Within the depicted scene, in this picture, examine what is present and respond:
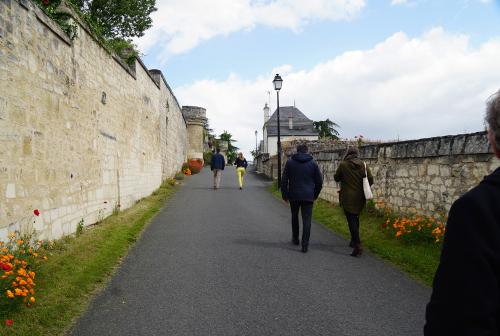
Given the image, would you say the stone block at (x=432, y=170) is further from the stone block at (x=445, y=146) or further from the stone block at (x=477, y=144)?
the stone block at (x=477, y=144)

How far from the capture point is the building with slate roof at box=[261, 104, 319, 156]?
56.2 m

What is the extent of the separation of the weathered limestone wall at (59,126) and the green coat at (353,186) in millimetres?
4983

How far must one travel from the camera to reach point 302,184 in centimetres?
732

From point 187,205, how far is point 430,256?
8132mm

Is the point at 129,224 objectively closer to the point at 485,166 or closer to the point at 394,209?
the point at 394,209

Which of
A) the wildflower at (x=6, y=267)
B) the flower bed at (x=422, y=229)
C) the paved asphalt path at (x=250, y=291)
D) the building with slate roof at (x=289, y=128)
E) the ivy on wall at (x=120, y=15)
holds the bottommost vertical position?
the paved asphalt path at (x=250, y=291)

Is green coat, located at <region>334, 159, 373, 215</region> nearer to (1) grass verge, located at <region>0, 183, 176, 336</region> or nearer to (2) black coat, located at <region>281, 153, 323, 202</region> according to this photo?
(2) black coat, located at <region>281, 153, 323, 202</region>

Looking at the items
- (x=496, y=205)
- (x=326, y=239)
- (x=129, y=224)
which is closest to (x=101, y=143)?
(x=129, y=224)

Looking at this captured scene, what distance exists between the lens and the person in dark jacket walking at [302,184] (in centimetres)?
727

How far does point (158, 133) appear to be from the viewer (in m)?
17.9

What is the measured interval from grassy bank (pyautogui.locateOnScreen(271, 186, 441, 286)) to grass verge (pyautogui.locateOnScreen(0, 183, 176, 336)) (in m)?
4.28

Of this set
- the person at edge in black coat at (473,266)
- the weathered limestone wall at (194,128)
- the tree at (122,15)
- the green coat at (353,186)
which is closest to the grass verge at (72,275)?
the person at edge in black coat at (473,266)

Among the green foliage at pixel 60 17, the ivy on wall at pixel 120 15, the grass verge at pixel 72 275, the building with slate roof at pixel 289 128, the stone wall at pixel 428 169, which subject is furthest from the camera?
the building with slate roof at pixel 289 128

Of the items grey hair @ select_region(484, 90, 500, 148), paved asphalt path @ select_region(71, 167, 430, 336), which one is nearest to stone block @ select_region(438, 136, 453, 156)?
paved asphalt path @ select_region(71, 167, 430, 336)
